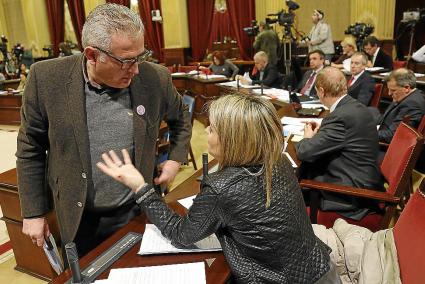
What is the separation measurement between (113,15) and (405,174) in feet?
5.42

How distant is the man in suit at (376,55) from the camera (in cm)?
597

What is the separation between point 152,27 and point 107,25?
10.2 metres

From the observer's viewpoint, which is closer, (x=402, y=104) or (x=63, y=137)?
(x=63, y=137)

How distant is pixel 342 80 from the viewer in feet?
8.89

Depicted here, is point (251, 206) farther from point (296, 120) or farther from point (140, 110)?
point (296, 120)

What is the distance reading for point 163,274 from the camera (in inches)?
45.8

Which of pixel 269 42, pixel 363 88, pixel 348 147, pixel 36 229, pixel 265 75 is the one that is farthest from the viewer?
pixel 269 42

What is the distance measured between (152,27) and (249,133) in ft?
34.4

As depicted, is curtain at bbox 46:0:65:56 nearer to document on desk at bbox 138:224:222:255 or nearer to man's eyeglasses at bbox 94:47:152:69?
man's eyeglasses at bbox 94:47:152:69

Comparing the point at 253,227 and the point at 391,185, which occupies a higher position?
the point at 253,227

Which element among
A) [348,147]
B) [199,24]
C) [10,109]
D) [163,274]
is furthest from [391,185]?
[199,24]

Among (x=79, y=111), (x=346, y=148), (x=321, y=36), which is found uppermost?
(x=79, y=111)

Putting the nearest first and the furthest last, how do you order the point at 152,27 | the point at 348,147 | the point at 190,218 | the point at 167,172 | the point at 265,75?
the point at 190,218 < the point at 167,172 < the point at 348,147 < the point at 265,75 < the point at 152,27

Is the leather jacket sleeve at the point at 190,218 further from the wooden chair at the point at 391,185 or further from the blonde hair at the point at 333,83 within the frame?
the blonde hair at the point at 333,83
